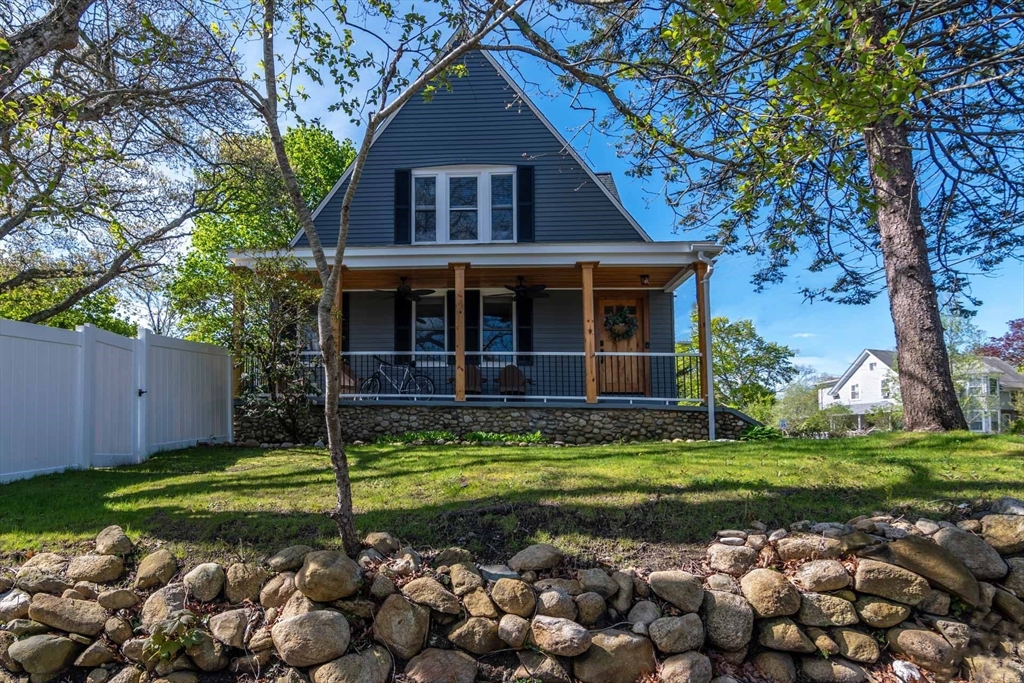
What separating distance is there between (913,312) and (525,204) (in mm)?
6649

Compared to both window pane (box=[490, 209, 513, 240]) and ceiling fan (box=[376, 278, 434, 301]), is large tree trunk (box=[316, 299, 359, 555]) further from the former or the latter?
window pane (box=[490, 209, 513, 240])

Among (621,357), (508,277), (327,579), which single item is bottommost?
(327,579)

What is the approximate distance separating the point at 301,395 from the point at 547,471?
4405 mm

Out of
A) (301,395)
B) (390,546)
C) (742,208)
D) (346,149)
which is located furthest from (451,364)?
Answer: (346,149)

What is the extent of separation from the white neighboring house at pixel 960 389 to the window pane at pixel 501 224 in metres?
10.6

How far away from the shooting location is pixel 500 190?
11312mm

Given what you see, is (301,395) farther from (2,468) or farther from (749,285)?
(749,285)

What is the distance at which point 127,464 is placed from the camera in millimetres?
6031

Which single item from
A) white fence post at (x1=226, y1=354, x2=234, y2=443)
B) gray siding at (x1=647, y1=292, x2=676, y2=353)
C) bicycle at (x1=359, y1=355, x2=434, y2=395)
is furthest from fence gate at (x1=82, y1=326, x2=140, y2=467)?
gray siding at (x1=647, y1=292, x2=676, y2=353)

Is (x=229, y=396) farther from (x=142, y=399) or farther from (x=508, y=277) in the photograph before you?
(x=508, y=277)

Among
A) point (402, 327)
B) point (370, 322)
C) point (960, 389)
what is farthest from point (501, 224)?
point (960, 389)

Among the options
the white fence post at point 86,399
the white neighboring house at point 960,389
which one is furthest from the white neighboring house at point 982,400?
the white fence post at point 86,399

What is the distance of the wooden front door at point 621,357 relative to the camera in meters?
10.8

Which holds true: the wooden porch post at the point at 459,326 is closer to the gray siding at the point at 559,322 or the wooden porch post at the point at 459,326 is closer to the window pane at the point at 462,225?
the window pane at the point at 462,225
